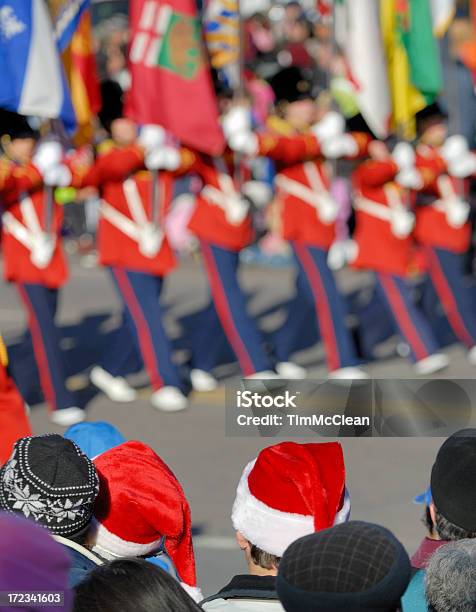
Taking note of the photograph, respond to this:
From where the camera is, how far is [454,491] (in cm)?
269

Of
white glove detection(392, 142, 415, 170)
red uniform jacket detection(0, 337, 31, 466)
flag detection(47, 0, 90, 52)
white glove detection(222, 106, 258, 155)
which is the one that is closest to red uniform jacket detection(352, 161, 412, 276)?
white glove detection(392, 142, 415, 170)

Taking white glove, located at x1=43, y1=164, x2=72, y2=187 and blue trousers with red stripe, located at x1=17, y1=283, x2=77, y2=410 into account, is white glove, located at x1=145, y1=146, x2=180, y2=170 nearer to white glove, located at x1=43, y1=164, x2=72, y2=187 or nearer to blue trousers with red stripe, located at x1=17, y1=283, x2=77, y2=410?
white glove, located at x1=43, y1=164, x2=72, y2=187

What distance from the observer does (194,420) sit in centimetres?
713

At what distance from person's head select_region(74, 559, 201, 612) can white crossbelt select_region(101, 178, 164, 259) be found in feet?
17.2

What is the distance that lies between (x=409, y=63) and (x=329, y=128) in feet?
2.69

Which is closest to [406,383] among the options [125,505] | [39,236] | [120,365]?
[125,505]

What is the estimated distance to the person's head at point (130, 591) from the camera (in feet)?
6.36

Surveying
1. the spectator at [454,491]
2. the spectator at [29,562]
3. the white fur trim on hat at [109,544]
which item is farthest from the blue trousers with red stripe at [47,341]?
the spectator at [29,562]

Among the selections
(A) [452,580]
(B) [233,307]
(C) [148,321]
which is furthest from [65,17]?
(A) [452,580]

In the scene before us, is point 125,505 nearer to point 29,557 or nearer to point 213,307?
point 29,557

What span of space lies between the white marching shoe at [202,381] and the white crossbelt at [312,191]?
1.06m

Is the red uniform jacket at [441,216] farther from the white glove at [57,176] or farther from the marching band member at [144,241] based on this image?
the white glove at [57,176]

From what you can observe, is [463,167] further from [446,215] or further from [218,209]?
[218,209]

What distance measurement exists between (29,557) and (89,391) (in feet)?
19.6
